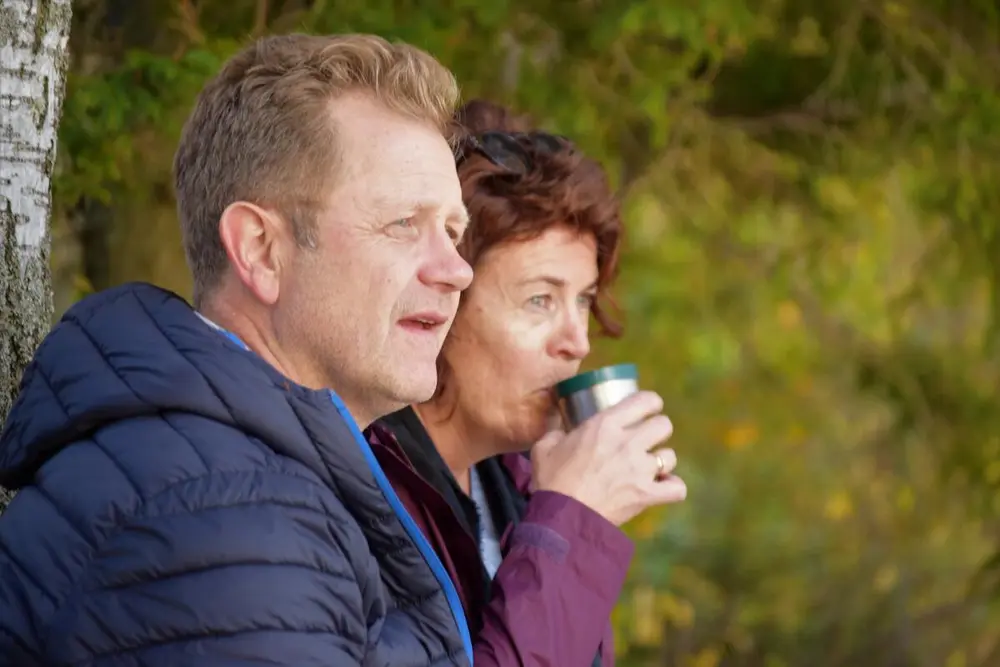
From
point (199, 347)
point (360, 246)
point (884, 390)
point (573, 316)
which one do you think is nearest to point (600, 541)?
point (573, 316)

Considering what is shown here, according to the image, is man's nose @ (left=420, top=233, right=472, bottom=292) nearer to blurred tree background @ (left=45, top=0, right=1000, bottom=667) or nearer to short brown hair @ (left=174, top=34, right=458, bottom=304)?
short brown hair @ (left=174, top=34, right=458, bottom=304)

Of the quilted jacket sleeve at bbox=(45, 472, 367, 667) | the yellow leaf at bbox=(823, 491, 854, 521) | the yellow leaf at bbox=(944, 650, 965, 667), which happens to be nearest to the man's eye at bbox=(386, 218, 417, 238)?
the quilted jacket sleeve at bbox=(45, 472, 367, 667)

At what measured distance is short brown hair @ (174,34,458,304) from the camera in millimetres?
1812

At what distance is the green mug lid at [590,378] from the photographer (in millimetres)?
2449

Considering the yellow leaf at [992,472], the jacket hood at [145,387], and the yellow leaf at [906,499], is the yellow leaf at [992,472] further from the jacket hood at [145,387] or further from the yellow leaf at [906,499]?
the jacket hood at [145,387]

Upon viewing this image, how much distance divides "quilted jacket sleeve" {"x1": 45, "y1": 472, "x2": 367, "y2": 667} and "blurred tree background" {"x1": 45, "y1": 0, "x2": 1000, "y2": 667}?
2075mm

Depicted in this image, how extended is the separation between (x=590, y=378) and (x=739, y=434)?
168 inches

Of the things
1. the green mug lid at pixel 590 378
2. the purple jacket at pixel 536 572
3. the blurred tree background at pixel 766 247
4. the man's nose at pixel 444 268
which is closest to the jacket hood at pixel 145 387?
the man's nose at pixel 444 268

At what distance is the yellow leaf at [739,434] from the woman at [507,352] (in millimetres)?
3970

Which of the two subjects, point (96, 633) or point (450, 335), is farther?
point (450, 335)

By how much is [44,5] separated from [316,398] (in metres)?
0.99

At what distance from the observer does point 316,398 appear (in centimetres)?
170

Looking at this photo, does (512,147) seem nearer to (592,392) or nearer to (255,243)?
(592,392)

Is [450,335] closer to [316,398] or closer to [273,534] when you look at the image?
[316,398]
